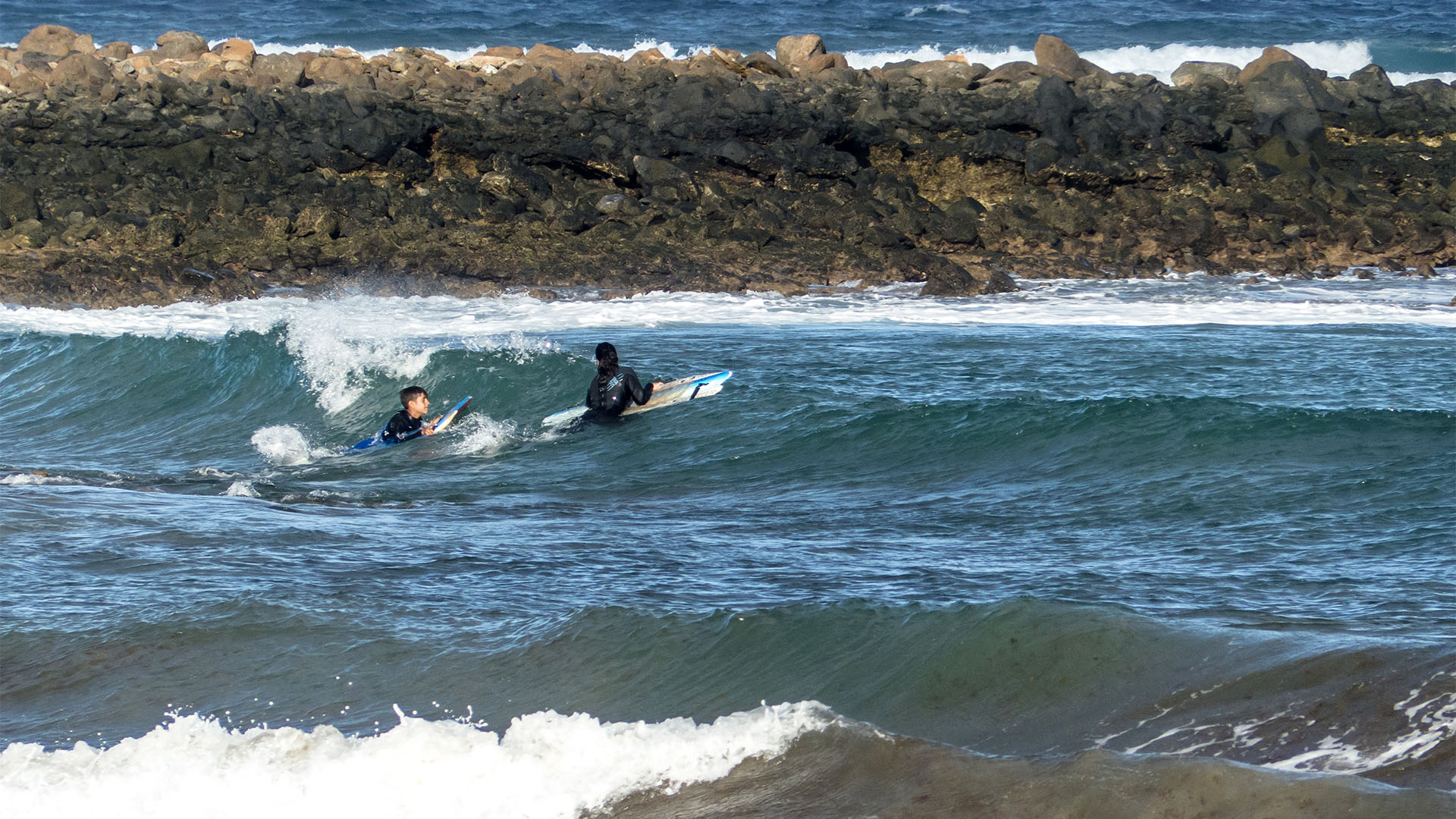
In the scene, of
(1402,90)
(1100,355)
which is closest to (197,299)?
(1100,355)

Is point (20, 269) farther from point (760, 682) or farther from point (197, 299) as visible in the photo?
point (760, 682)

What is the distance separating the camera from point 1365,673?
508cm

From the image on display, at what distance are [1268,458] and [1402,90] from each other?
69.9 ft

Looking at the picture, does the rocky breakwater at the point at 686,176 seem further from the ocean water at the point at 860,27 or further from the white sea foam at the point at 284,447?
the ocean water at the point at 860,27

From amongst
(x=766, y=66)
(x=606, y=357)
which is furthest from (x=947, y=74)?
(x=606, y=357)

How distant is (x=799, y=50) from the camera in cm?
2855

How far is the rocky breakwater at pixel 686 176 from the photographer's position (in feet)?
67.9

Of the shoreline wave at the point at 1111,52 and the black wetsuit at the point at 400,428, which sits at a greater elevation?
the shoreline wave at the point at 1111,52

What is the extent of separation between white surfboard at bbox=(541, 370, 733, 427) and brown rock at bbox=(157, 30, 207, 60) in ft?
65.0

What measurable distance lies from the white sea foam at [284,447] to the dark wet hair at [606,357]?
273 cm

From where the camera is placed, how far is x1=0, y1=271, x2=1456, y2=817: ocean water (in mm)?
4641

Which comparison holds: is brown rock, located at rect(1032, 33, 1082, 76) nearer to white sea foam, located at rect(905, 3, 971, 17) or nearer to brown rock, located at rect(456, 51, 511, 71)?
brown rock, located at rect(456, 51, 511, 71)

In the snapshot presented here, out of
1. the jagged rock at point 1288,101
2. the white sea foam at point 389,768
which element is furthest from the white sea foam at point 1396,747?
the jagged rock at point 1288,101

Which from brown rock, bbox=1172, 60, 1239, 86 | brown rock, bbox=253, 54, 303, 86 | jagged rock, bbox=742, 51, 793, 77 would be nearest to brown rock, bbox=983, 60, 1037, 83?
brown rock, bbox=1172, 60, 1239, 86
